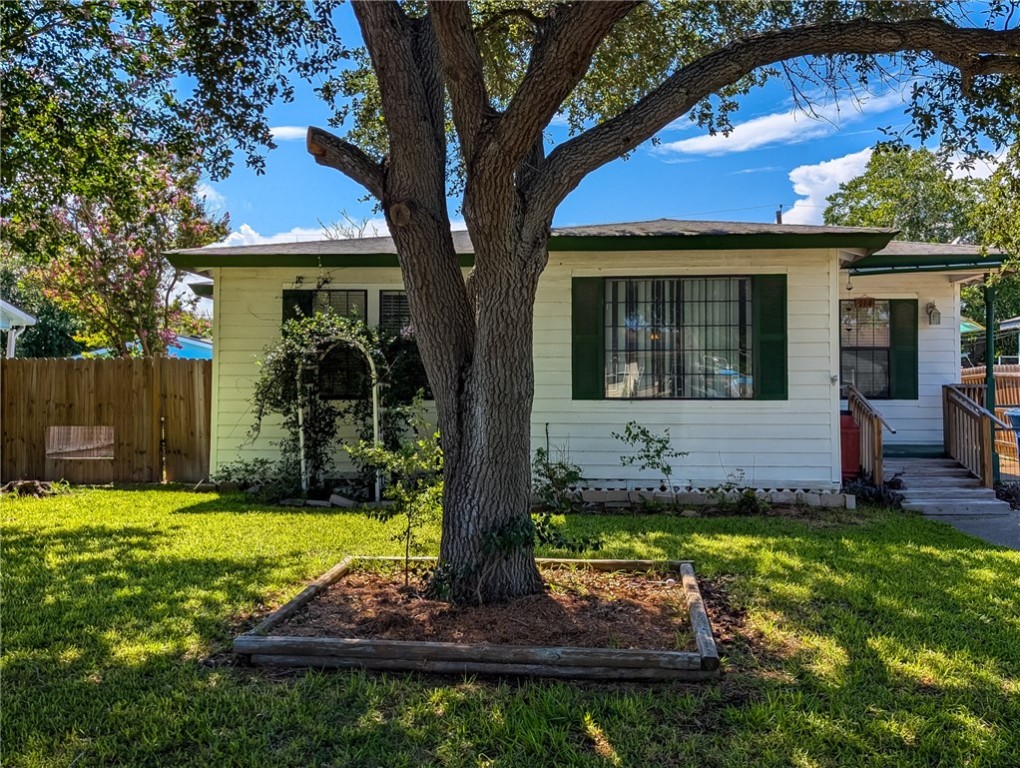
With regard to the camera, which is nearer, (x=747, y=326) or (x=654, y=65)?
(x=654, y=65)

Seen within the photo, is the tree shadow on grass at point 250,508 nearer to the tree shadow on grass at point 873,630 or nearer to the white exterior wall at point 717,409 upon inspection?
the white exterior wall at point 717,409

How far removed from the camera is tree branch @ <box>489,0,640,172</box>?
3.21m

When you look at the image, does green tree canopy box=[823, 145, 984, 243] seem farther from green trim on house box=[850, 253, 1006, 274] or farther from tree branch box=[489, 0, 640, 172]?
tree branch box=[489, 0, 640, 172]

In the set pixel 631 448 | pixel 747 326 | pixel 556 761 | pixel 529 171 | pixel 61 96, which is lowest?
pixel 556 761

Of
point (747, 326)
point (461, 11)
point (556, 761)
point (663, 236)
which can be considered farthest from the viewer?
point (747, 326)

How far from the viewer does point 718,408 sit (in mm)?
7629

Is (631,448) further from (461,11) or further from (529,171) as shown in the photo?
→ (461,11)

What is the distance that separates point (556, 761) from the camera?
2398 mm

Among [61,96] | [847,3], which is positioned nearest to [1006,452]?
[847,3]

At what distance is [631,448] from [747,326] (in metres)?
1.96

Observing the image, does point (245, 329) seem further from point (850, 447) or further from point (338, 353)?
point (850, 447)

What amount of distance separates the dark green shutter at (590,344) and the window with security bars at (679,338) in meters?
0.10

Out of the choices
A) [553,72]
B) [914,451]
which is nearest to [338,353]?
[553,72]

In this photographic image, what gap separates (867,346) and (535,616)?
24.5 ft
